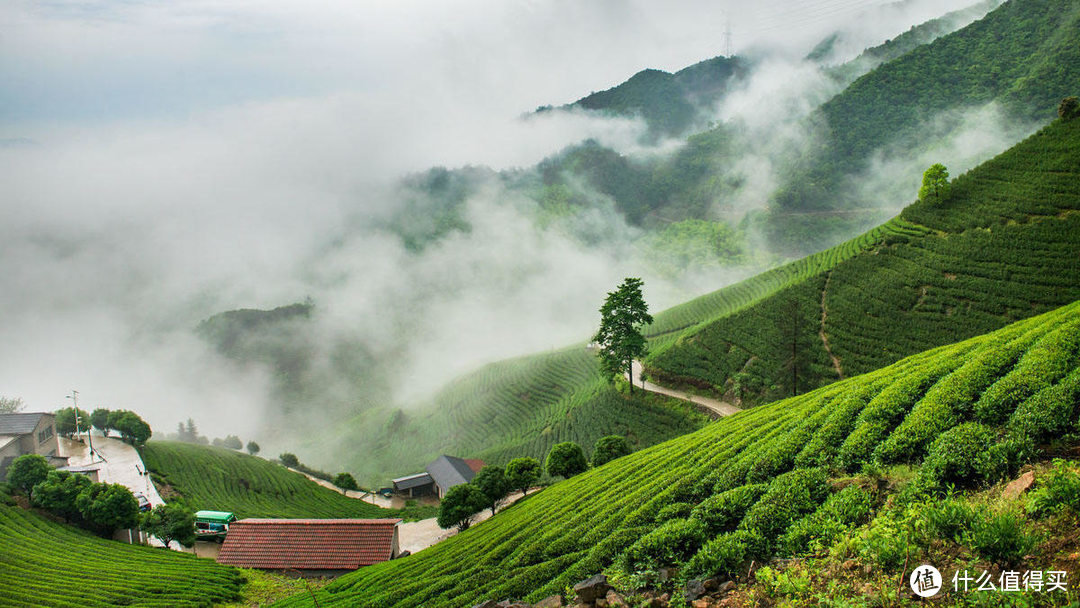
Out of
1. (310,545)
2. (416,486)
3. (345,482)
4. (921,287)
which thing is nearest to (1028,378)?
(310,545)

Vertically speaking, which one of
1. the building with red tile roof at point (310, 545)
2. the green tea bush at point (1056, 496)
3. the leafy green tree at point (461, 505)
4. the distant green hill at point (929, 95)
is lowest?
the building with red tile roof at point (310, 545)

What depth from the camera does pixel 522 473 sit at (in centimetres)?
3144

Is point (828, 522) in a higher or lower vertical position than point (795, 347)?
lower

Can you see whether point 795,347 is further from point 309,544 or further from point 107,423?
point 107,423

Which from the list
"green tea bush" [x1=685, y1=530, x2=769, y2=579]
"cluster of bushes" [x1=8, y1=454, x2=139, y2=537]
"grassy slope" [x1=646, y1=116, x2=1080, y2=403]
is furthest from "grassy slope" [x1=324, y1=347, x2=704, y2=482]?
"green tea bush" [x1=685, y1=530, x2=769, y2=579]

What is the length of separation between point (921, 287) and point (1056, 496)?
37.5m

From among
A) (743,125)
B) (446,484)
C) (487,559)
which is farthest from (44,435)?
(743,125)

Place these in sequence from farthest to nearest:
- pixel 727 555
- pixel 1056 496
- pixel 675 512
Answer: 1. pixel 675 512
2. pixel 727 555
3. pixel 1056 496

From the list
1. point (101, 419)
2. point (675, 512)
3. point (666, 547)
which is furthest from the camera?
point (101, 419)

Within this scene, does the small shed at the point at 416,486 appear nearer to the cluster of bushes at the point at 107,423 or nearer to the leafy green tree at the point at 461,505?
the leafy green tree at the point at 461,505

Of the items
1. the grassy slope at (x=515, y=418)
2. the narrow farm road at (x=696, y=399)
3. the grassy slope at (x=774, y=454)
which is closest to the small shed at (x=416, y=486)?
the grassy slope at (x=515, y=418)

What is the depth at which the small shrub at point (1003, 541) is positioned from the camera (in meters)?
6.27

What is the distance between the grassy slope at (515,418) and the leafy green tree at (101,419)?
25214 mm

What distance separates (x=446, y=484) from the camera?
4534cm
